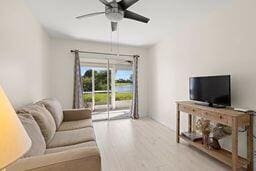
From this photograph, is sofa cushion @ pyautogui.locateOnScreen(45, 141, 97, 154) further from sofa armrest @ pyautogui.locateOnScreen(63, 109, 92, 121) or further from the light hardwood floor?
sofa armrest @ pyautogui.locateOnScreen(63, 109, 92, 121)

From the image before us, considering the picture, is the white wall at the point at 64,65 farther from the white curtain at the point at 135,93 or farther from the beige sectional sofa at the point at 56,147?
the beige sectional sofa at the point at 56,147

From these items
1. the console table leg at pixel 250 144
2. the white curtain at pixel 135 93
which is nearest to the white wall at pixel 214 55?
the console table leg at pixel 250 144

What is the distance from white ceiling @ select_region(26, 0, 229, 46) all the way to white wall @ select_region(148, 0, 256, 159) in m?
0.24

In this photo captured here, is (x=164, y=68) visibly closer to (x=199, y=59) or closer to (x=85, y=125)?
(x=199, y=59)

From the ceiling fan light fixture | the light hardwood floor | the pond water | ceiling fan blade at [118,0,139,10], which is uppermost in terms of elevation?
ceiling fan blade at [118,0,139,10]

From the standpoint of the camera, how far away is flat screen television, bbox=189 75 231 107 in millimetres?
2328

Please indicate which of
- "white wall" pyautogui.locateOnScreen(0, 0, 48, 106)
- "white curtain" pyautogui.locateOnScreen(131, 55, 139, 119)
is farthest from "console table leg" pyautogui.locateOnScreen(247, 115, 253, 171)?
"white curtain" pyautogui.locateOnScreen(131, 55, 139, 119)

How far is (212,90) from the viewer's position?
2.53 meters

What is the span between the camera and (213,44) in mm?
2807

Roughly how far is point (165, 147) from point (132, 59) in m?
3.12

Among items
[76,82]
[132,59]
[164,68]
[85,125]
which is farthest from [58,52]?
[164,68]

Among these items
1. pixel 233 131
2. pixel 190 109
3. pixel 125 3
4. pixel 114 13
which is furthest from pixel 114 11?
pixel 233 131

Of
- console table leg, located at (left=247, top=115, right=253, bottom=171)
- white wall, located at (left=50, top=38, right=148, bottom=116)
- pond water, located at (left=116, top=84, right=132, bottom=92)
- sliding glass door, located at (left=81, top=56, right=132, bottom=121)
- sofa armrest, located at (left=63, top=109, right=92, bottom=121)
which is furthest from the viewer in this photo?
pond water, located at (left=116, top=84, right=132, bottom=92)

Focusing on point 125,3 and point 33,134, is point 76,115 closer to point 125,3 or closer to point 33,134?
point 33,134
